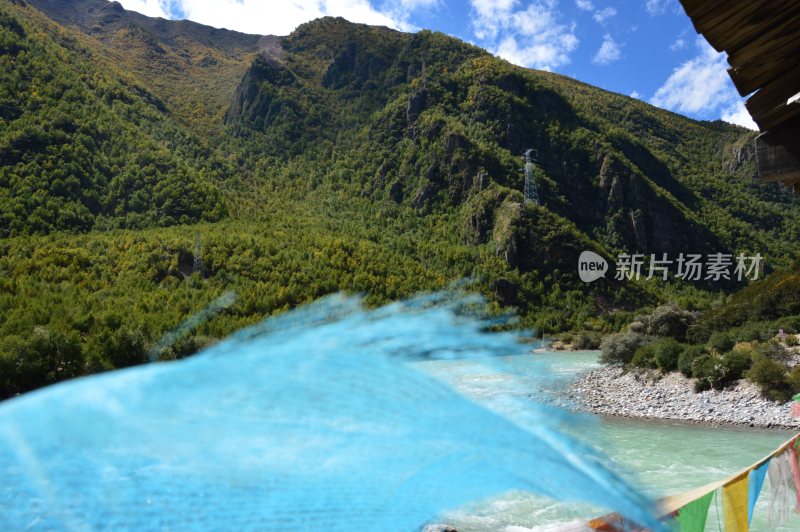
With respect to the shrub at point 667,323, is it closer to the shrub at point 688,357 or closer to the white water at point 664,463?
the shrub at point 688,357

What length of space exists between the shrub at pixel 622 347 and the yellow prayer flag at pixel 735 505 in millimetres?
23942

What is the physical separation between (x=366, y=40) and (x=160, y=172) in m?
81.1

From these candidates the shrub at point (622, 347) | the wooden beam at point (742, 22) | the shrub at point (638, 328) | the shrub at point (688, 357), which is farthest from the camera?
the shrub at point (638, 328)

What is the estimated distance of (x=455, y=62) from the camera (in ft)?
406

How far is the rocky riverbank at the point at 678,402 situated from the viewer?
17.1m

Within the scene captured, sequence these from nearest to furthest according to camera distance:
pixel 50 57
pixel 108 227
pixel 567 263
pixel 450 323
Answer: pixel 450 323
pixel 108 227
pixel 567 263
pixel 50 57

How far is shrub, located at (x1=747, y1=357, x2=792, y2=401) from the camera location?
58.2 feet

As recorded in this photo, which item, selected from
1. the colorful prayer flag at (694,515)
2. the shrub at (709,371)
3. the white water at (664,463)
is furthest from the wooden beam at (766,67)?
the shrub at (709,371)

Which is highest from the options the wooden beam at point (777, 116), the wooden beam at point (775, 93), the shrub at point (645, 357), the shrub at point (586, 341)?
the wooden beam at point (775, 93)

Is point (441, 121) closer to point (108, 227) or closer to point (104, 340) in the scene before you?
point (108, 227)

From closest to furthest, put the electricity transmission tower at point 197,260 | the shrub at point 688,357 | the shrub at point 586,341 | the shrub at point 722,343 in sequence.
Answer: the shrub at point 688,357
the shrub at point 722,343
the shrub at point 586,341
the electricity transmission tower at point 197,260

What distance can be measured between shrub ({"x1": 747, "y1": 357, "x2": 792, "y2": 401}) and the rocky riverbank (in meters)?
0.29

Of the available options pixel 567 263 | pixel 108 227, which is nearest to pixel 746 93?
pixel 108 227

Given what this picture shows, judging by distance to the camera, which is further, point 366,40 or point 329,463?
point 366,40
